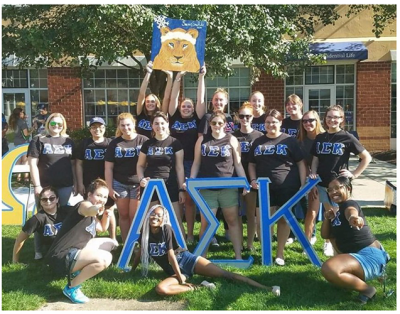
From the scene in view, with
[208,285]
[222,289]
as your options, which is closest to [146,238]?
[208,285]

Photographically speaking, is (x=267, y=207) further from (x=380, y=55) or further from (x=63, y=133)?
(x=380, y=55)

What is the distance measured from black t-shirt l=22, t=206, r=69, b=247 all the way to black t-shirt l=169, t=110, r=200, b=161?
1.57m

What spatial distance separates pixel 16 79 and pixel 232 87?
733 centimetres

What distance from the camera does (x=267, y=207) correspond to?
4797 mm

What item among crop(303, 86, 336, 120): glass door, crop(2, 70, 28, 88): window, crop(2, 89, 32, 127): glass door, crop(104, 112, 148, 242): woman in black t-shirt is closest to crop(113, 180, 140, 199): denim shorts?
crop(104, 112, 148, 242): woman in black t-shirt

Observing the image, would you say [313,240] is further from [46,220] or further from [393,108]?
[393,108]

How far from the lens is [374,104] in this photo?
15.0 m

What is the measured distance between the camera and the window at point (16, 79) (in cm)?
1585

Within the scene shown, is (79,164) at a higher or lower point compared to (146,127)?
lower

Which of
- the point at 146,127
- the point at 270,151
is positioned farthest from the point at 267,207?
the point at 146,127

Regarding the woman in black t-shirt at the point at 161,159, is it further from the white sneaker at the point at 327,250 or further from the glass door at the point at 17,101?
the glass door at the point at 17,101

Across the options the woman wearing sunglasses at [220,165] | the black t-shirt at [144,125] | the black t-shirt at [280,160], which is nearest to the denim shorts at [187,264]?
the woman wearing sunglasses at [220,165]

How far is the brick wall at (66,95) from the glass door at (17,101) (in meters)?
1.08

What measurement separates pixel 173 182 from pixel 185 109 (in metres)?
0.98
